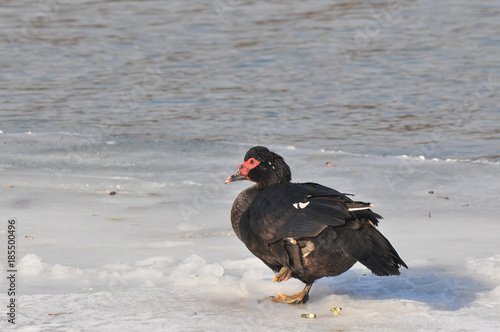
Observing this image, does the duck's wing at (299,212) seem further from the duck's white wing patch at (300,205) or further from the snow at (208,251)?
the snow at (208,251)

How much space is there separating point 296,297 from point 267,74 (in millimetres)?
8677

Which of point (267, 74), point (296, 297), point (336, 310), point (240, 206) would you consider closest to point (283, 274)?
point (296, 297)

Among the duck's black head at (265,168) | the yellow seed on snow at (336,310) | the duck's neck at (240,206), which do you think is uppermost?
the duck's black head at (265,168)

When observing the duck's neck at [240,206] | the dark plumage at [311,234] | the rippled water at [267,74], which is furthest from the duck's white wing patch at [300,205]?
the rippled water at [267,74]

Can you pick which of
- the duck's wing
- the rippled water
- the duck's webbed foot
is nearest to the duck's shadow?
the duck's webbed foot

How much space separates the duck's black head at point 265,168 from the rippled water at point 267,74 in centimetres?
417

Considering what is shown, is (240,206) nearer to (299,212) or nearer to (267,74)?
(299,212)

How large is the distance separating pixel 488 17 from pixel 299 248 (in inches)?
575

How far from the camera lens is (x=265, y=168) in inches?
184

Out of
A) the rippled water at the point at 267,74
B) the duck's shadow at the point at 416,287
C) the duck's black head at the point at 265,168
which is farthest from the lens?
the rippled water at the point at 267,74

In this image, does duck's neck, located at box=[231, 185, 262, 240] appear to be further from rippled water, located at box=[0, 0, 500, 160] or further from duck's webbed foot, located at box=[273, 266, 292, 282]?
rippled water, located at box=[0, 0, 500, 160]

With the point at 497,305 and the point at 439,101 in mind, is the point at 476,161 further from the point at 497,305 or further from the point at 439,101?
the point at 497,305

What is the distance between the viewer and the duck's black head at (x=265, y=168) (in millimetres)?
4668

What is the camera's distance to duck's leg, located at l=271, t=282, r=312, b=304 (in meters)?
4.23
